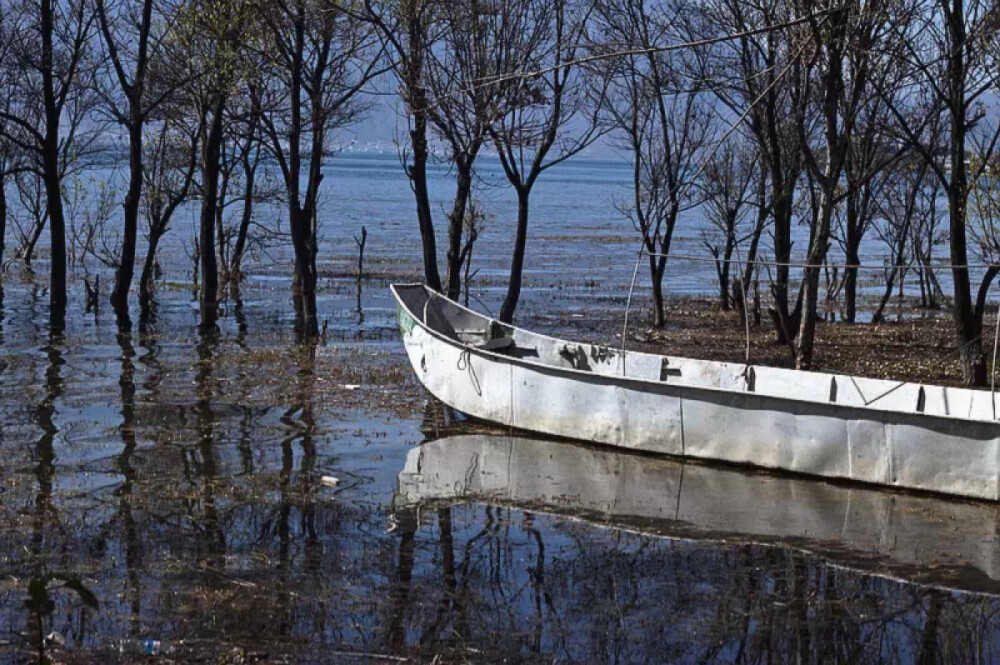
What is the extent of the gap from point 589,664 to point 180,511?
433cm

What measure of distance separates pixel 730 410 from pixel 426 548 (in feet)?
14.1

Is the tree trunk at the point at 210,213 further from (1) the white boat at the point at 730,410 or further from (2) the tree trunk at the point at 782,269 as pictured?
(2) the tree trunk at the point at 782,269

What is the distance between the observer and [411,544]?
9195mm

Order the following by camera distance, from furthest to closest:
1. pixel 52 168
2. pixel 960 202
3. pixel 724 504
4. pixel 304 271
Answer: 1. pixel 304 271
2. pixel 52 168
3. pixel 960 202
4. pixel 724 504

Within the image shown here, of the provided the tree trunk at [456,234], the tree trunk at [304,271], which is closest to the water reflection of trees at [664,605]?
the tree trunk at [456,234]

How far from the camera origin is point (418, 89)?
20422 mm

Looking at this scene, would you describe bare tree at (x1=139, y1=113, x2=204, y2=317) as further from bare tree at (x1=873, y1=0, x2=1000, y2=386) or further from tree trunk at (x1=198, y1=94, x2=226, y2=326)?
bare tree at (x1=873, y1=0, x2=1000, y2=386)

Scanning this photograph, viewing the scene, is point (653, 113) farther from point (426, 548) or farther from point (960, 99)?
point (426, 548)

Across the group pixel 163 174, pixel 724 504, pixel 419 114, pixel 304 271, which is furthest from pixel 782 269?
pixel 163 174

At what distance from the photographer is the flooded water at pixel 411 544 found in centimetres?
716

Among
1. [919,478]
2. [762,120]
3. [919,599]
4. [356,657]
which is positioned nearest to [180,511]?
[356,657]

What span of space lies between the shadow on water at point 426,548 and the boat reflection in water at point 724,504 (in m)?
0.04

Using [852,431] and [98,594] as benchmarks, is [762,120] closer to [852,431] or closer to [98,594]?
[852,431]

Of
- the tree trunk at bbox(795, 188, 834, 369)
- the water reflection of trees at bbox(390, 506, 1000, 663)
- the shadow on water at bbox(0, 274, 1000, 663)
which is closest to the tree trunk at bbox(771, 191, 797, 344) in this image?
the tree trunk at bbox(795, 188, 834, 369)
